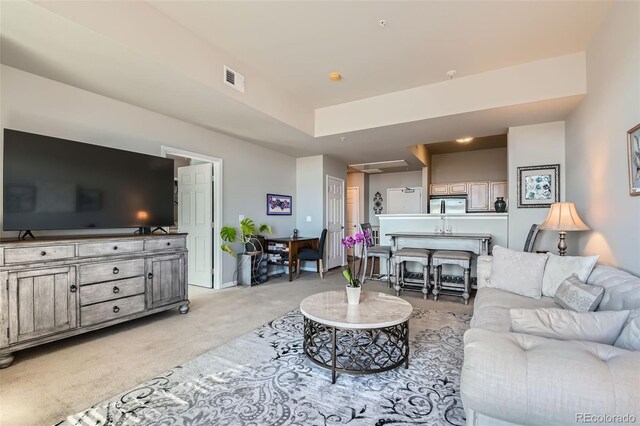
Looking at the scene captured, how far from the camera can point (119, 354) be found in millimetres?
2525

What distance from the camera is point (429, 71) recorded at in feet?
11.8

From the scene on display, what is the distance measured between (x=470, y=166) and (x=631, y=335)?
7.36 meters

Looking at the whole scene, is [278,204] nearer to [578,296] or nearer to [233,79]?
[233,79]

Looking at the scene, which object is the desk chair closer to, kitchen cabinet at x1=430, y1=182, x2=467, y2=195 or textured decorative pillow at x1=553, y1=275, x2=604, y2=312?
textured decorative pillow at x1=553, y1=275, x2=604, y2=312

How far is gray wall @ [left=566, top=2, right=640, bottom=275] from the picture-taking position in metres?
2.11

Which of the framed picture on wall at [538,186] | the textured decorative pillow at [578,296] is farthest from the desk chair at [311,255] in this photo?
the textured decorative pillow at [578,296]

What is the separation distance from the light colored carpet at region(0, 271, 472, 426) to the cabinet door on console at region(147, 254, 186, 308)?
249 mm

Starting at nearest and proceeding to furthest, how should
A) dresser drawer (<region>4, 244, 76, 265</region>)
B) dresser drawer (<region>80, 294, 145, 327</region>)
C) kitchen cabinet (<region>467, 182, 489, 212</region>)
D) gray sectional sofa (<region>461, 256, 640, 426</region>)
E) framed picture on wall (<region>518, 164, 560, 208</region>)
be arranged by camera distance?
gray sectional sofa (<region>461, 256, 640, 426</region>), dresser drawer (<region>4, 244, 76, 265</region>), dresser drawer (<region>80, 294, 145, 327</region>), framed picture on wall (<region>518, 164, 560, 208</region>), kitchen cabinet (<region>467, 182, 489, 212</region>)

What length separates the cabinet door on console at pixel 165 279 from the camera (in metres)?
3.27

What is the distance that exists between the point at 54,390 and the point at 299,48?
3585 mm

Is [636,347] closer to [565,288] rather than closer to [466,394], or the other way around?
[466,394]

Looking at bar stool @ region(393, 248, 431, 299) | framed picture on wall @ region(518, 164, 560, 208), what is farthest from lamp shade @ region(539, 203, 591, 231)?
bar stool @ region(393, 248, 431, 299)

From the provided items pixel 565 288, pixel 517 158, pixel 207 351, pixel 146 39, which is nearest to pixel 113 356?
pixel 207 351

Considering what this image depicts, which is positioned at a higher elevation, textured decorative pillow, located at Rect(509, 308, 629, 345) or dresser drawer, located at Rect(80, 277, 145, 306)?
textured decorative pillow, located at Rect(509, 308, 629, 345)
